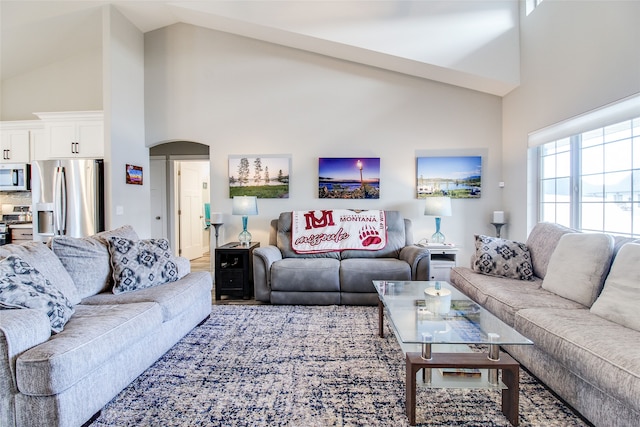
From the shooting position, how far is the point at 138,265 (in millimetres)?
2562

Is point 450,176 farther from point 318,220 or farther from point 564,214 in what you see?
point 318,220

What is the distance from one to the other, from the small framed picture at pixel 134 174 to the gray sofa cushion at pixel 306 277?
8.10 feet

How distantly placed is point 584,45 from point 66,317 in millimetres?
4390

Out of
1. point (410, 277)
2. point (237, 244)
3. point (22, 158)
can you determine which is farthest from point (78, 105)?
point (410, 277)

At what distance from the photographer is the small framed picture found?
14.2 ft

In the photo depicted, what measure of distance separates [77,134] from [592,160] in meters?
5.94

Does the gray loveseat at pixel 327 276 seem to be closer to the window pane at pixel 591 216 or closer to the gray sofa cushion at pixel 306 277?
the gray sofa cushion at pixel 306 277

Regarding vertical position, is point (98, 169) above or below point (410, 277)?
above

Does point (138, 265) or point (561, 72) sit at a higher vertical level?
point (561, 72)

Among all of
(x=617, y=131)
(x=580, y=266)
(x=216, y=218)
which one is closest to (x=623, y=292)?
(x=580, y=266)

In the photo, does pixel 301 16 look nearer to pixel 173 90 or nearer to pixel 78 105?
pixel 173 90

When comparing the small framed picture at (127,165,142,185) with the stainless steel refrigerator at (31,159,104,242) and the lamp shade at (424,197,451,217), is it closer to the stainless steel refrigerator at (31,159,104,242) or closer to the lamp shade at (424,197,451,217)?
the stainless steel refrigerator at (31,159,104,242)

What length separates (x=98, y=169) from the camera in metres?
3.97

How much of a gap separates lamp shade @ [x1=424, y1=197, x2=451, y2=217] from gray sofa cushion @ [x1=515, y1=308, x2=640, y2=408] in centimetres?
200
